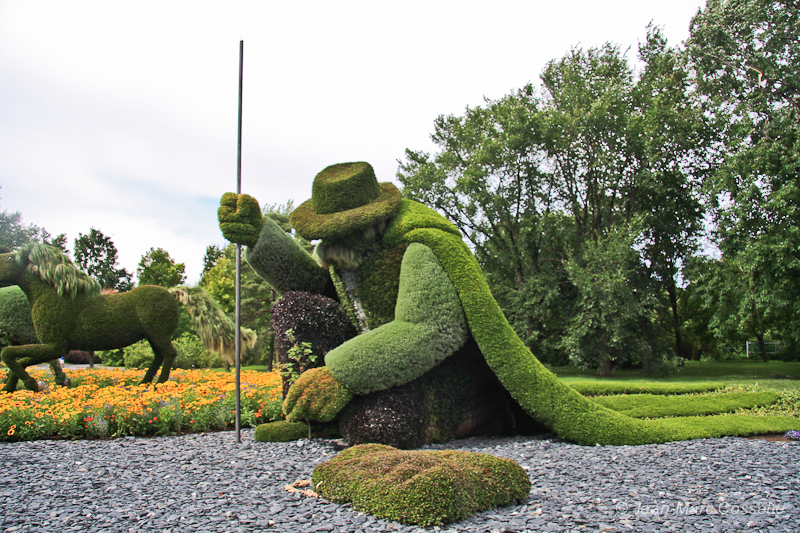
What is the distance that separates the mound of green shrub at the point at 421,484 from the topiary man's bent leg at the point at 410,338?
1127 millimetres

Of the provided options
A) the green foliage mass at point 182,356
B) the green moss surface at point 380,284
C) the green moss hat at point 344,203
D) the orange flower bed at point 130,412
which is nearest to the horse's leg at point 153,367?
the orange flower bed at point 130,412

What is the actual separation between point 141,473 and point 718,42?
19.5 m

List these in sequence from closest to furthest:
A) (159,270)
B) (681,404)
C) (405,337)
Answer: (405,337) → (681,404) → (159,270)

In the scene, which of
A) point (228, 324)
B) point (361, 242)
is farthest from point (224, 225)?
point (228, 324)

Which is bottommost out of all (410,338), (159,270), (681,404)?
(681,404)

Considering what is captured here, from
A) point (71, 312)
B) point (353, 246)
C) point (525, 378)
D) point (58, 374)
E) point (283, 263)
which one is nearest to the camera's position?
point (525, 378)

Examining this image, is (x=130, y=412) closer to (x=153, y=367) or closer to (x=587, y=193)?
(x=153, y=367)

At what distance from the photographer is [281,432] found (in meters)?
5.56

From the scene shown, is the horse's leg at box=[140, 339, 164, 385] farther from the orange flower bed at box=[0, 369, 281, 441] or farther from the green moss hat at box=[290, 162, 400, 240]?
the green moss hat at box=[290, 162, 400, 240]

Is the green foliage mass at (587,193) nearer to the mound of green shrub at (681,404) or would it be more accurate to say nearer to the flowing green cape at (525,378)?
the mound of green shrub at (681,404)

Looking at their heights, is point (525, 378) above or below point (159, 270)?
below

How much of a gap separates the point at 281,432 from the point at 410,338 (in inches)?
74.3

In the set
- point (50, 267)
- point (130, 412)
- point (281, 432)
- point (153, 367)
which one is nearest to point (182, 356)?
point (153, 367)

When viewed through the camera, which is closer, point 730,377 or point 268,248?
point 268,248
